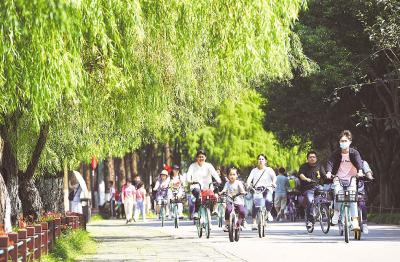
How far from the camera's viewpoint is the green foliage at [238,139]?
200 ft

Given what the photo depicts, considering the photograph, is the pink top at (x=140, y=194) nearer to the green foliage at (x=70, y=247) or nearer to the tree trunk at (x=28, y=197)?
the green foliage at (x=70, y=247)

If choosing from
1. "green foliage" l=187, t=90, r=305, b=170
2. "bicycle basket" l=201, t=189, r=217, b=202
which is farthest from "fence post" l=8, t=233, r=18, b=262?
"green foliage" l=187, t=90, r=305, b=170

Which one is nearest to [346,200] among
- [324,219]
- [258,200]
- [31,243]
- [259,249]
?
[259,249]

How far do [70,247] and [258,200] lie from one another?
5611 mm

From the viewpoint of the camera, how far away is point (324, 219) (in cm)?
2498

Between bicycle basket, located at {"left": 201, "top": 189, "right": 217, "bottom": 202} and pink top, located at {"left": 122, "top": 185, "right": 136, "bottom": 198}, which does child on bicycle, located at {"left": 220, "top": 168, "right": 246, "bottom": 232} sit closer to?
bicycle basket, located at {"left": 201, "top": 189, "right": 217, "bottom": 202}

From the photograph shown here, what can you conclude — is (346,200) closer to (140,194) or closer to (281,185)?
(281,185)

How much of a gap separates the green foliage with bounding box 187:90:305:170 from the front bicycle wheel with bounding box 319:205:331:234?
34.9 metres

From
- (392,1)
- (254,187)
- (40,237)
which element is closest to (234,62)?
(40,237)

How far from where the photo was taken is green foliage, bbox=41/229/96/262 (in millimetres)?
17172

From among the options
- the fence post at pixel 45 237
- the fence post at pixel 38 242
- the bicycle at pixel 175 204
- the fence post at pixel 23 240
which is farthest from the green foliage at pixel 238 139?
the fence post at pixel 23 240

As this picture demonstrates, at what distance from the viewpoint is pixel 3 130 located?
65.2ft

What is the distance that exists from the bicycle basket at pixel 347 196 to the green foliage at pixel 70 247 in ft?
15.0

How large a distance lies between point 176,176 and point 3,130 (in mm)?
16743
